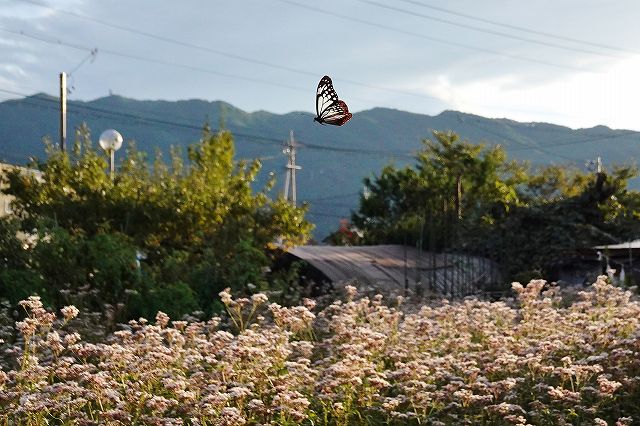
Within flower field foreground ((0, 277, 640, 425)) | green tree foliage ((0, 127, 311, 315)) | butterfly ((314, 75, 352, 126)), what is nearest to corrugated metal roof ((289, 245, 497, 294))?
A: green tree foliage ((0, 127, 311, 315))

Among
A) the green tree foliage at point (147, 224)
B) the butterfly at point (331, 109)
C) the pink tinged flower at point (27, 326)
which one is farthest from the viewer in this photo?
the green tree foliage at point (147, 224)

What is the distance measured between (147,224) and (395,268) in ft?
16.5

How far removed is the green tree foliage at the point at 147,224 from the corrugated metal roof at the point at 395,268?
2.80 feet

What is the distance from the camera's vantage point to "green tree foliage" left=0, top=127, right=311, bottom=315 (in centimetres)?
1302

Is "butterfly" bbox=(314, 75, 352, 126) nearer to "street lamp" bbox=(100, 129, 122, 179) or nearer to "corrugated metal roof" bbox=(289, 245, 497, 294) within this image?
"corrugated metal roof" bbox=(289, 245, 497, 294)

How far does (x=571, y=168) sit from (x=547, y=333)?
39634 millimetres

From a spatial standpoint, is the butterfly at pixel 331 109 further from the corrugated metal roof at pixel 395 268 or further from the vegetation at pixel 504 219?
the vegetation at pixel 504 219

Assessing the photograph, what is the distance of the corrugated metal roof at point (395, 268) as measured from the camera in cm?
1659

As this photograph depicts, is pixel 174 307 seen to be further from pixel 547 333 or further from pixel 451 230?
pixel 451 230

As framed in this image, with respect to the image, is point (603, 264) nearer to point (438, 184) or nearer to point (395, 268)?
point (395, 268)

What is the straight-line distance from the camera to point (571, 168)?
153 ft

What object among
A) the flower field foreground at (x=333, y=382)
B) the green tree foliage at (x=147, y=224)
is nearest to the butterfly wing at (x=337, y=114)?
the flower field foreground at (x=333, y=382)

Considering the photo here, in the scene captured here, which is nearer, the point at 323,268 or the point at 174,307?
the point at 174,307

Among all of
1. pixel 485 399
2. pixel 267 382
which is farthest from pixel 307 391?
pixel 485 399
